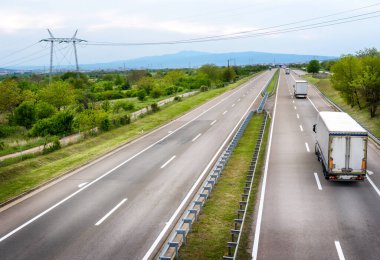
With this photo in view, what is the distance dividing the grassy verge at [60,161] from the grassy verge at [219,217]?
10437mm

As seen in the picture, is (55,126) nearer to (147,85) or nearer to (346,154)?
(346,154)

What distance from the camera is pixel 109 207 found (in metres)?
16.4

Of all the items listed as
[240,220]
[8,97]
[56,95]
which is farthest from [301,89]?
[8,97]

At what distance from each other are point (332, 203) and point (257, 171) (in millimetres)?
5664

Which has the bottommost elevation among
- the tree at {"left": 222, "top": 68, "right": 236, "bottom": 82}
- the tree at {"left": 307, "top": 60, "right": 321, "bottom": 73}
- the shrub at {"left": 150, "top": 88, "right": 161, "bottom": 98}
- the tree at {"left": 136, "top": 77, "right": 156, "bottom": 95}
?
the shrub at {"left": 150, "top": 88, "right": 161, "bottom": 98}

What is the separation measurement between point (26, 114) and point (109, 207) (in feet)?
149

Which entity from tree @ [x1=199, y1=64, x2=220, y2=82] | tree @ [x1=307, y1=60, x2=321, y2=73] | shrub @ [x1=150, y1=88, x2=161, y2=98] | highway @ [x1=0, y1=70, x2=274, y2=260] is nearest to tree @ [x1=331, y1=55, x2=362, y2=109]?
highway @ [x1=0, y1=70, x2=274, y2=260]

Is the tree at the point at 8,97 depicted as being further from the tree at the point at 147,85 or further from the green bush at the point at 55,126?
the tree at the point at 147,85

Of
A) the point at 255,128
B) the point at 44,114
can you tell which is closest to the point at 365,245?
the point at 255,128

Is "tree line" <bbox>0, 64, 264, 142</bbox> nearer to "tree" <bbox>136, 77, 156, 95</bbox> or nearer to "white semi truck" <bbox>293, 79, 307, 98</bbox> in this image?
"tree" <bbox>136, 77, 156, 95</bbox>

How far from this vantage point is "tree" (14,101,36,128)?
55.5m

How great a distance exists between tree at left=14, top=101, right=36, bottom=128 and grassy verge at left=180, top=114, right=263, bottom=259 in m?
42.1

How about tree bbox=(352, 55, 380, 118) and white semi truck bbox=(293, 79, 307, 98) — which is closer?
tree bbox=(352, 55, 380, 118)

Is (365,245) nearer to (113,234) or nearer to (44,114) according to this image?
(113,234)
